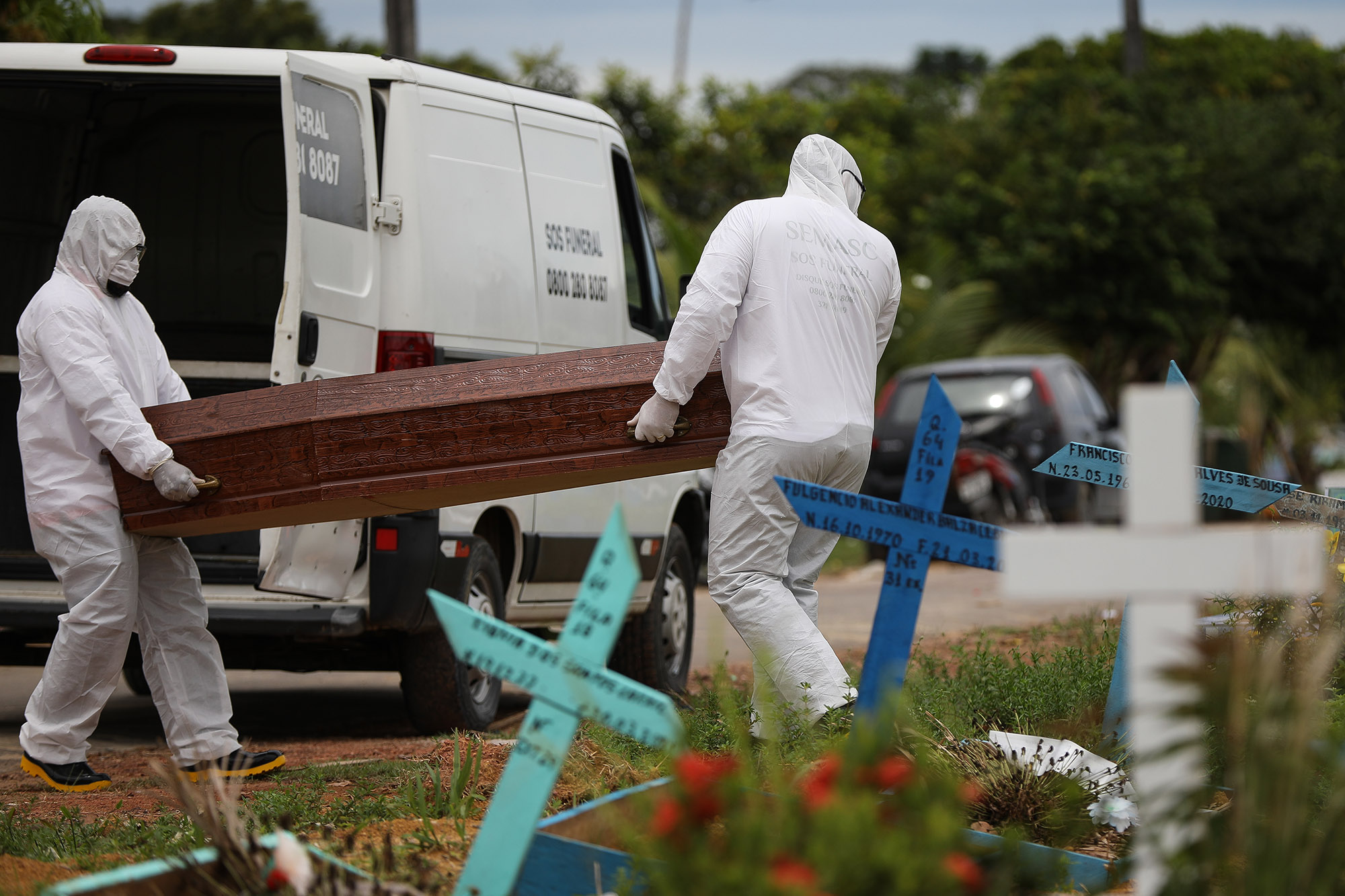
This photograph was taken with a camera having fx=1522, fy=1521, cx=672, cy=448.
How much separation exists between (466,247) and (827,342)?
70.9 inches

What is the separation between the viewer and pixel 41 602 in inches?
218

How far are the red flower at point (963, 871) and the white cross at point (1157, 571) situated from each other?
12.5 inches

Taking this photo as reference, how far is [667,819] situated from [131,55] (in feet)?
14.1

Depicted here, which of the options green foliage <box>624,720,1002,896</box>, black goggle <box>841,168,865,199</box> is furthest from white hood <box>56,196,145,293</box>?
green foliage <box>624,720,1002,896</box>

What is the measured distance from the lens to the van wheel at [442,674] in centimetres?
581

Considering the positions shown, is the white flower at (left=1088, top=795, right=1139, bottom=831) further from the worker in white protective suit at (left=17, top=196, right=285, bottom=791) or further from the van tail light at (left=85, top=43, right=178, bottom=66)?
the van tail light at (left=85, top=43, right=178, bottom=66)

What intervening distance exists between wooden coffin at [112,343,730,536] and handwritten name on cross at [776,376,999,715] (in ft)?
4.70

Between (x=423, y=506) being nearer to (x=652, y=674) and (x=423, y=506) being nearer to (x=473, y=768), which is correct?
(x=473, y=768)

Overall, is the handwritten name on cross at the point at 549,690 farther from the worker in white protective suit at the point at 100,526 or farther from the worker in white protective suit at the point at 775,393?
the worker in white protective suit at the point at 100,526

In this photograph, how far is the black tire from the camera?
6.40m

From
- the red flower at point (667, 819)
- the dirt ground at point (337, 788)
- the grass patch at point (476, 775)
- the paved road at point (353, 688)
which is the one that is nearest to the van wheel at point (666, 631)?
the paved road at point (353, 688)

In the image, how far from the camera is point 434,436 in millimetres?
4422

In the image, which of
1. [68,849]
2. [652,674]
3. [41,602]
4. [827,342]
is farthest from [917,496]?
[652,674]

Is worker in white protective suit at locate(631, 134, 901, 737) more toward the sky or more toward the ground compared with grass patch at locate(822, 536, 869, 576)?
more toward the sky
